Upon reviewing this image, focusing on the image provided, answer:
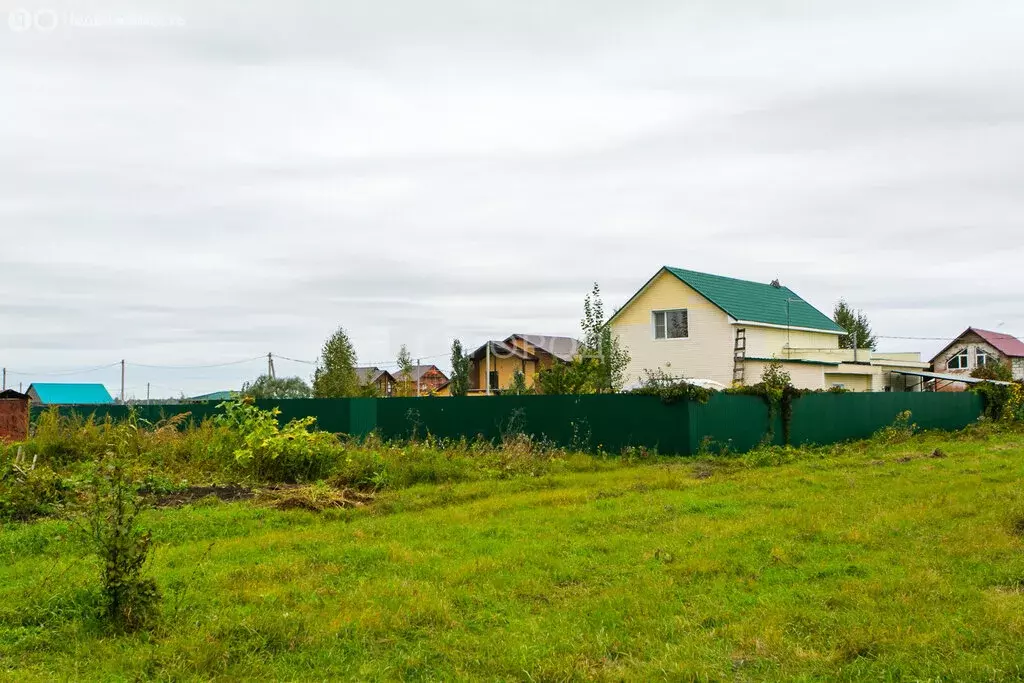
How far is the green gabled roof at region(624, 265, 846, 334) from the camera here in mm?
32031

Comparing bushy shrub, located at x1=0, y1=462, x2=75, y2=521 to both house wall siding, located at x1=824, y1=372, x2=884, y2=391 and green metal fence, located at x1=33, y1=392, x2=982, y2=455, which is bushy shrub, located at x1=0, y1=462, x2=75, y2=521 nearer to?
green metal fence, located at x1=33, y1=392, x2=982, y2=455

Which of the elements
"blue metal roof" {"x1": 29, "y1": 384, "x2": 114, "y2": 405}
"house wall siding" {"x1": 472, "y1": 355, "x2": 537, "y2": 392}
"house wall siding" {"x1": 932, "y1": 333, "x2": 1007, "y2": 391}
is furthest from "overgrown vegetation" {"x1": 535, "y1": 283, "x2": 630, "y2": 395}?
"house wall siding" {"x1": 932, "y1": 333, "x2": 1007, "y2": 391}

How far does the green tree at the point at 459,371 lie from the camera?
35625mm

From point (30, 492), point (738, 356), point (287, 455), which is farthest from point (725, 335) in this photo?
point (30, 492)

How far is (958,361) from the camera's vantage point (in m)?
60.2

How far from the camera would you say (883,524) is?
8852 mm

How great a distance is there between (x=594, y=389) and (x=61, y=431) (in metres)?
11.9

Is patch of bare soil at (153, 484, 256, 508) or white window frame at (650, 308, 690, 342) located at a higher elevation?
white window frame at (650, 308, 690, 342)

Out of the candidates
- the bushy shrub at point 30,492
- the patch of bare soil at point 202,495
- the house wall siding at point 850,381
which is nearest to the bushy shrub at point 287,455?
the patch of bare soil at point 202,495

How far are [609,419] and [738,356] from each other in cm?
1476

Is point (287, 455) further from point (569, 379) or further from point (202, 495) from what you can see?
point (569, 379)

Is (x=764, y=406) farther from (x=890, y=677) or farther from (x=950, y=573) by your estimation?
(x=890, y=677)

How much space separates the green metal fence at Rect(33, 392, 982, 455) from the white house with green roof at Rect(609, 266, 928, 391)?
7.62m

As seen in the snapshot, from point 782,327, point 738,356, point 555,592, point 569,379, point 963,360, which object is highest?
point 782,327
